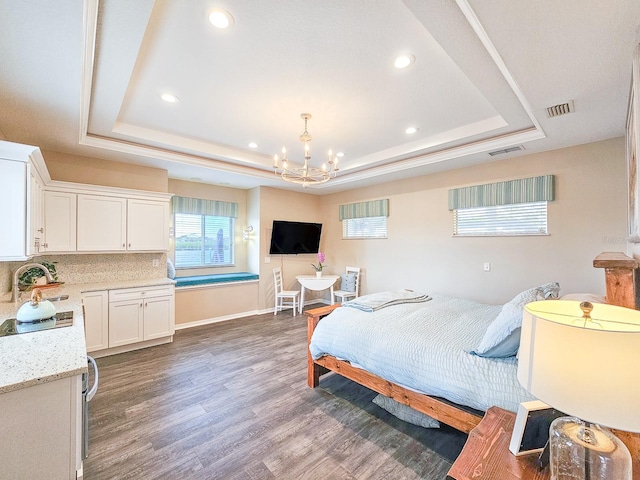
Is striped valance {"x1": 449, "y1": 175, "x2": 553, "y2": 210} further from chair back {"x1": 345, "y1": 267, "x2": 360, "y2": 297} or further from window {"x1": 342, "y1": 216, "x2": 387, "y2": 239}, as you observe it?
chair back {"x1": 345, "y1": 267, "x2": 360, "y2": 297}

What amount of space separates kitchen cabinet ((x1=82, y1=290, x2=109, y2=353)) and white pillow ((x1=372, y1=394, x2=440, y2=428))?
3.40 meters

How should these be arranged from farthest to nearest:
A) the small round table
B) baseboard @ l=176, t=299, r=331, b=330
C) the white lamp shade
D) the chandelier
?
the small round table < baseboard @ l=176, t=299, r=331, b=330 < the chandelier < the white lamp shade

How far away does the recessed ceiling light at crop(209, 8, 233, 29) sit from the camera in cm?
174

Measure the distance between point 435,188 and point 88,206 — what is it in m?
5.10

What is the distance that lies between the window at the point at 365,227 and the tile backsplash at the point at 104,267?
144 inches

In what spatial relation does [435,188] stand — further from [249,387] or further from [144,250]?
[144,250]

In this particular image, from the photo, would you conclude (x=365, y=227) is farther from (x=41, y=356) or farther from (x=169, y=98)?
(x=41, y=356)

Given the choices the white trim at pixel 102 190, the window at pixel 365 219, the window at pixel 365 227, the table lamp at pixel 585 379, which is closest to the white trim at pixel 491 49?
the table lamp at pixel 585 379

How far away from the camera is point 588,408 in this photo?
2.42 ft

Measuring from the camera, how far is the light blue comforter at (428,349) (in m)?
1.79

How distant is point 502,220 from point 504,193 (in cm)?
39

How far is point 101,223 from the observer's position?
378cm

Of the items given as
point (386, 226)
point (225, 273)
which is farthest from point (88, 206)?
point (386, 226)

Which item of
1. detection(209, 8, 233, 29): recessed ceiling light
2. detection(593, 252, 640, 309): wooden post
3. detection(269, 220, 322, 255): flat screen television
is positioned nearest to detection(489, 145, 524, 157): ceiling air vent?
detection(593, 252, 640, 309): wooden post
